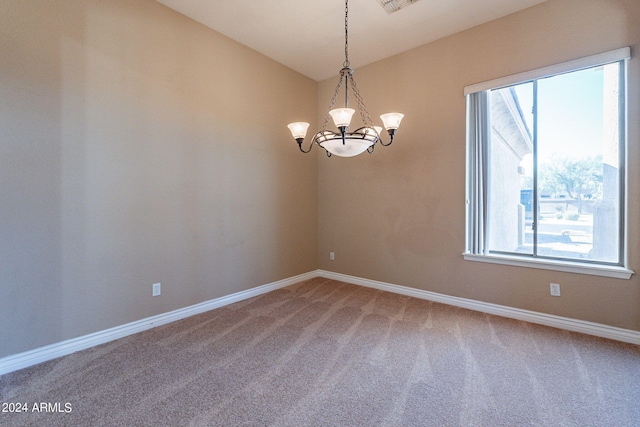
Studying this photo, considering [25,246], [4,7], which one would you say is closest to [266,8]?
[4,7]

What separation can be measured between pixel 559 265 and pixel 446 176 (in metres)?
1.39

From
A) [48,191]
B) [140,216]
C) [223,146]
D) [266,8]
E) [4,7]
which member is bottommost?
[140,216]

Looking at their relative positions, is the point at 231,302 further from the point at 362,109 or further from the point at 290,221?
the point at 362,109

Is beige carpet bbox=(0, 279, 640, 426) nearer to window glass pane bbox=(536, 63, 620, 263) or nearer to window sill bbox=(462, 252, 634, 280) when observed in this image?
window sill bbox=(462, 252, 634, 280)

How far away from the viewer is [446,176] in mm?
3373

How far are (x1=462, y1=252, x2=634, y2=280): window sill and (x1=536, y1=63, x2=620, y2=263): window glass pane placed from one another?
0.16m

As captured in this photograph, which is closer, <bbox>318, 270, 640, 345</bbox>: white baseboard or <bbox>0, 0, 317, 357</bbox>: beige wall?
<bbox>0, 0, 317, 357</bbox>: beige wall

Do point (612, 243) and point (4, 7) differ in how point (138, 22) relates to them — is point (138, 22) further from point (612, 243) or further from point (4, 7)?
point (612, 243)

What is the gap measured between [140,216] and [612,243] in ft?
14.3

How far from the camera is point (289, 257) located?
13.8 ft

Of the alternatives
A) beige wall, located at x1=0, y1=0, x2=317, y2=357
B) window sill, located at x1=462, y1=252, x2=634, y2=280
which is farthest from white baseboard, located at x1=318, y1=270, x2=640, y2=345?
beige wall, located at x1=0, y1=0, x2=317, y2=357

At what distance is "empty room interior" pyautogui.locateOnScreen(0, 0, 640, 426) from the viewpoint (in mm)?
1899

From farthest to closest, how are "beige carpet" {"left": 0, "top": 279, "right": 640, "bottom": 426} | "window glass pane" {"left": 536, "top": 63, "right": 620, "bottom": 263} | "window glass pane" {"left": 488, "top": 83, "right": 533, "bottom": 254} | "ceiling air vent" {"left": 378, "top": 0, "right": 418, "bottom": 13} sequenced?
"window glass pane" {"left": 488, "top": 83, "right": 533, "bottom": 254} → "ceiling air vent" {"left": 378, "top": 0, "right": 418, "bottom": 13} → "window glass pane" {"left": 536, "top": 63, "right": 620, "bottom": 263} → "beige carpet" {"left": 0, "top": 279, "right": 640, "bottom": 426}

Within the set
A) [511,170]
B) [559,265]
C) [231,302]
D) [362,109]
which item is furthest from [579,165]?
[231,302]
